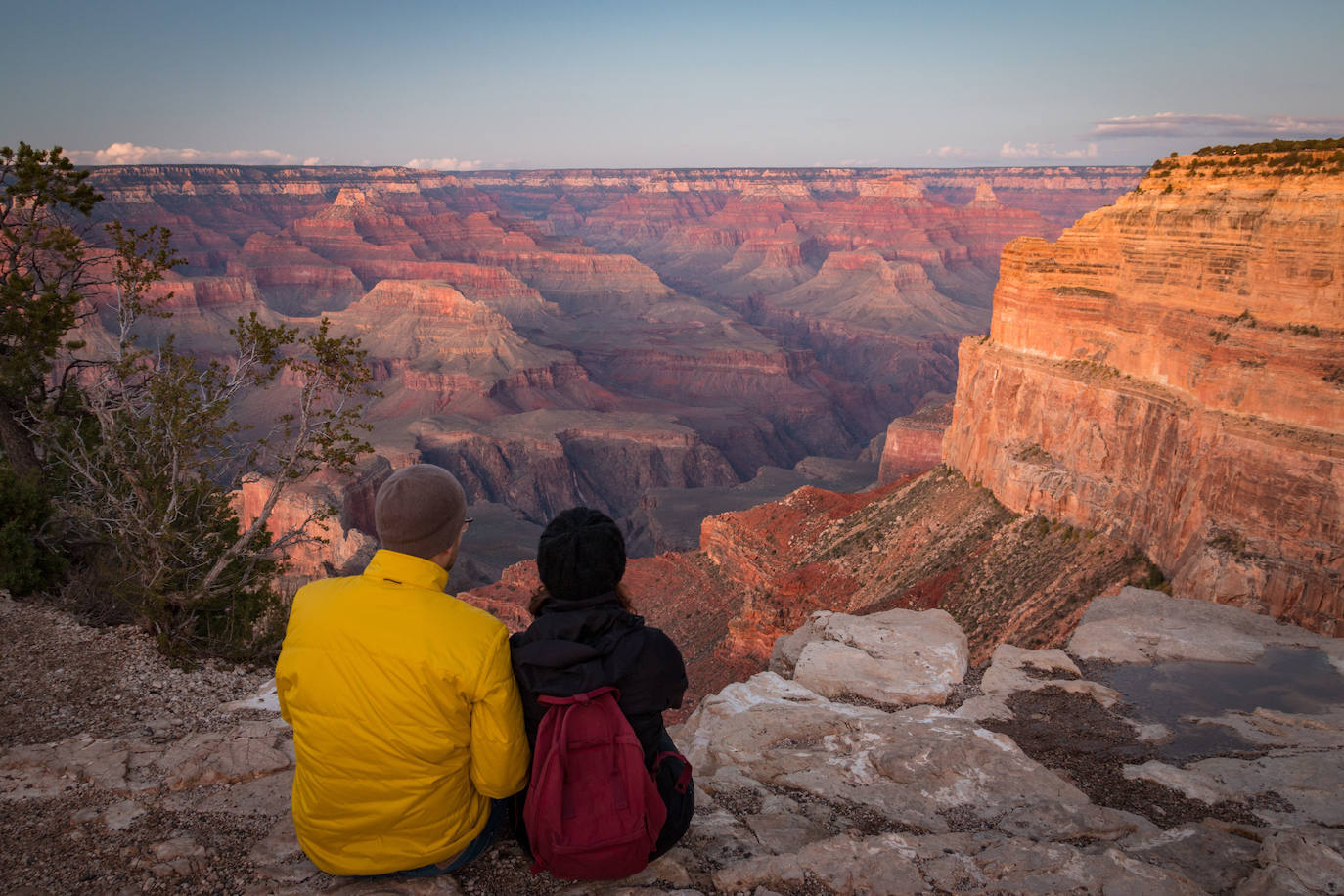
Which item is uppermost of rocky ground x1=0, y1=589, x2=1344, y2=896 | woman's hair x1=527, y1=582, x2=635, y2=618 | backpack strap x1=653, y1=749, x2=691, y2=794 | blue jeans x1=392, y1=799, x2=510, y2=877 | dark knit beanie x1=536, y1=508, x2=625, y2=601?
dark knit beanie x1=536, y1=508, x2=625, y2=601

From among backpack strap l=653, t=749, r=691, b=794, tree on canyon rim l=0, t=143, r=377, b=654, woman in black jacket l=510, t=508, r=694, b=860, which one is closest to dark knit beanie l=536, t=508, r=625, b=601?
woman in black jacket l=510, t=508, r=694, b=860

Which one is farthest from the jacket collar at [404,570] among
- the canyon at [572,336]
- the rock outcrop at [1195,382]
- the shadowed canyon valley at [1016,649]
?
the canyon at [572,336]

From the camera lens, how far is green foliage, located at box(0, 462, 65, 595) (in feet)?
38.9

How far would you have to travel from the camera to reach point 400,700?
4496mm

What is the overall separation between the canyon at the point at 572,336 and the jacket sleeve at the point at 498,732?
43144 millimetres

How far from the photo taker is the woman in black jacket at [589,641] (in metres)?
4.73

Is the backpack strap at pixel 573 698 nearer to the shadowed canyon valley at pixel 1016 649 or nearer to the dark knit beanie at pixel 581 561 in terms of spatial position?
the dark knit beanie at pixel 581 561

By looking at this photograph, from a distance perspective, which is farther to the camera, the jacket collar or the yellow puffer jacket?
the jacket collar

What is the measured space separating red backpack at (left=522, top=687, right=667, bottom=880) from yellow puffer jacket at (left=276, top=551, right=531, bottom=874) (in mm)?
233

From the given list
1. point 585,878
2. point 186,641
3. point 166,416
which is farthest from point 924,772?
point 166,416

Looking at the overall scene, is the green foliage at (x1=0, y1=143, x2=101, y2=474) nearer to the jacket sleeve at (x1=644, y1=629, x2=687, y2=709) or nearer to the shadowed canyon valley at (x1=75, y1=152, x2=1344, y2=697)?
the jacket sleeve at (x1=644, y1=629, x2=687, y2=709)

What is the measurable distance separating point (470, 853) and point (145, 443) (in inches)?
386

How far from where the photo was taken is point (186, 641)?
11117mm

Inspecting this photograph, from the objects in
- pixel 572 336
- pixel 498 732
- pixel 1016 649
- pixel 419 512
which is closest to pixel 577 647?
pixel 498 732
